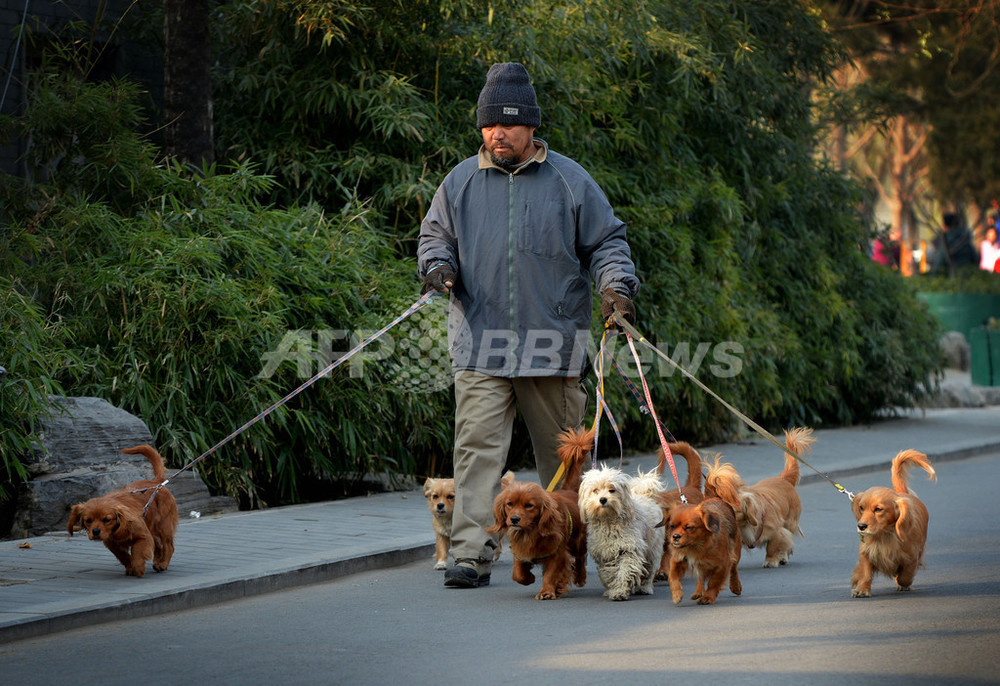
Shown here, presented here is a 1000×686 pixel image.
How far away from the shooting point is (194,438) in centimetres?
992

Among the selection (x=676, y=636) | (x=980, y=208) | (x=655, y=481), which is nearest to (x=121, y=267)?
(x=655, y=481)

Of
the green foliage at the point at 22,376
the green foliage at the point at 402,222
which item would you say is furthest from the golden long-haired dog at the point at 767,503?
the green foliage at the point at 22,376

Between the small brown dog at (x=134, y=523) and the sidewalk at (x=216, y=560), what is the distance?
118 millimetres

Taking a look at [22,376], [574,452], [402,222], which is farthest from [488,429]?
[402,222]

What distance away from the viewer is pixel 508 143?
285 inches

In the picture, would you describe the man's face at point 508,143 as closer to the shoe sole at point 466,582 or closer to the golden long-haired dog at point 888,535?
the shoe sole at point 466,582

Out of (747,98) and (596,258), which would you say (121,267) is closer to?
(596,258)

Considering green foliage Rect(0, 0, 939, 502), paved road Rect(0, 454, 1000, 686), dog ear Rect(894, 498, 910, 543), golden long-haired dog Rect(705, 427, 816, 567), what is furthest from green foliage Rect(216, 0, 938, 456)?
dog ear Rect(894, 498, 910, 543)

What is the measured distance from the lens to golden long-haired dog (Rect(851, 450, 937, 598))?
684cm

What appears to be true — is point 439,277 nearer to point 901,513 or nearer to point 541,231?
point 541,231

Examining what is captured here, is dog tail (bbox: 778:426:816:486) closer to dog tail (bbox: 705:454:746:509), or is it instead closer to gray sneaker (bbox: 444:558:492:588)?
dog tail (bbox: 705:454:746:509)

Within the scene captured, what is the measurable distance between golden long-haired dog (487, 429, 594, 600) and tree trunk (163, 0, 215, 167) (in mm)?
6204

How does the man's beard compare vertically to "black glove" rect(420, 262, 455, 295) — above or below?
above

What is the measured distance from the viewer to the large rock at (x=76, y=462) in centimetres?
902
